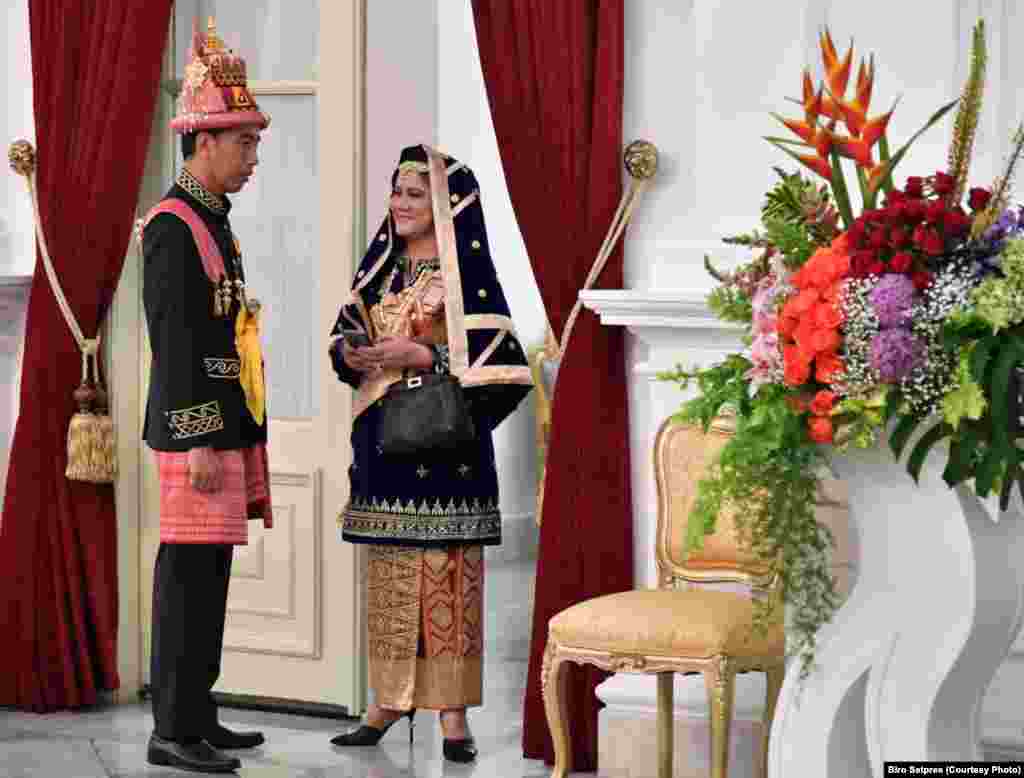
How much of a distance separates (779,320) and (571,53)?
2.05 m

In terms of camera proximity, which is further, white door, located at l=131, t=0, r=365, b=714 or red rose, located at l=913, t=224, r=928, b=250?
white door, located at l=131, t=0, r=365, b=714

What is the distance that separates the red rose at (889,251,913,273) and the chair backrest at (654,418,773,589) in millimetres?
1498

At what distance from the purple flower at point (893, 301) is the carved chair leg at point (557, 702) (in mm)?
1582

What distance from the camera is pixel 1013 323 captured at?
3.15 meters

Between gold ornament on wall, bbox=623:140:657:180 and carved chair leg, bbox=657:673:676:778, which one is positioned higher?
gold ornament on wall, bbox=623:140:657:180

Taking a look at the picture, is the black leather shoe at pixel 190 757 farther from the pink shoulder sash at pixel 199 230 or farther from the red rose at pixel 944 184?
the red rose at pixel 944 184

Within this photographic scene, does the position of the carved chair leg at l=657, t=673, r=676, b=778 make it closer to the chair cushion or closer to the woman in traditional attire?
the chair cushion

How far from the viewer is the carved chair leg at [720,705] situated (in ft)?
14.0

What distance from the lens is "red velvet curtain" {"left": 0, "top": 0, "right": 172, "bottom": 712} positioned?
19.3ft

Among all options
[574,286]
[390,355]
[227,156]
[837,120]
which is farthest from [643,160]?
[837,120]

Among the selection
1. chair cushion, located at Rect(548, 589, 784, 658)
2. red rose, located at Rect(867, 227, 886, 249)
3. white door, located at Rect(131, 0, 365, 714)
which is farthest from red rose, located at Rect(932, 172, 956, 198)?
white door, located at Rect(131, 0, 365, 714)

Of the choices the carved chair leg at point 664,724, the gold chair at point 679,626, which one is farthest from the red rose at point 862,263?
the carved chair leg at point 664,724

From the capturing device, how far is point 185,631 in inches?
196

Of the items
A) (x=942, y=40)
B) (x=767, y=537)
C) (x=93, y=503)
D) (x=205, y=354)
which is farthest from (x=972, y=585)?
(x=93, y=503)
